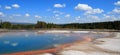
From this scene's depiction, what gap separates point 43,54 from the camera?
13938 mm

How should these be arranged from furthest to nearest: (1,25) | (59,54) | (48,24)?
(48,24), (1,25), (59,54)

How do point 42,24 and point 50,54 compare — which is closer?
point 50,54

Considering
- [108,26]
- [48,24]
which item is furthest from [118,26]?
[48,24]

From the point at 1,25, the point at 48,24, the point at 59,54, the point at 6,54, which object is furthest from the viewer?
the point at 48,24

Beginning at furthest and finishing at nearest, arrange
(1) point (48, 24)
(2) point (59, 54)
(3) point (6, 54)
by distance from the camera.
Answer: (1) point (48, 24), (3) point (6, 54), (2) point (59, 54)

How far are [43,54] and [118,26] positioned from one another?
4546cm

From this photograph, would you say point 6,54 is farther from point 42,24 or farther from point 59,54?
point 42,24

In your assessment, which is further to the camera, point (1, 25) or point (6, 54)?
point (1, 25)

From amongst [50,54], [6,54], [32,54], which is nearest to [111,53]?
[50,54]

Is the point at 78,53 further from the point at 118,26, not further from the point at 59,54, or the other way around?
the point at 118,26

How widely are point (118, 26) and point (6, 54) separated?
45.7 meters

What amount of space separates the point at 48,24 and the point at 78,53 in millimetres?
45087

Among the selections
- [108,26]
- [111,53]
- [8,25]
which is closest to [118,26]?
[108,26]

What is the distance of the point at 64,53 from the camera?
46.1 ft
